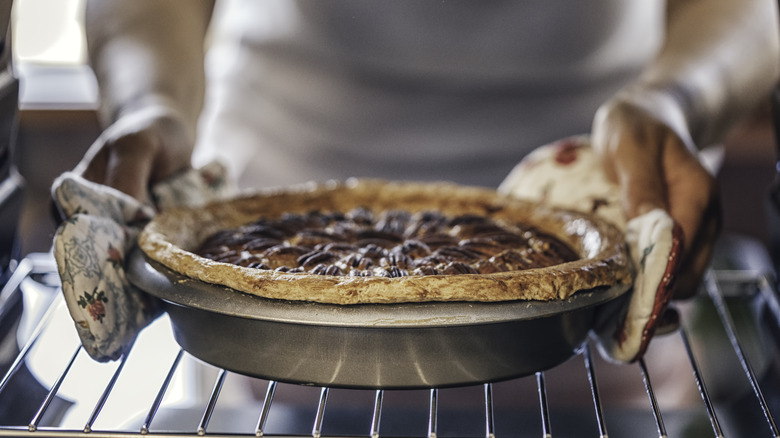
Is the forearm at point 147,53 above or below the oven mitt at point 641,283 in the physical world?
above

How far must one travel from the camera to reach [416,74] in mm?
1882

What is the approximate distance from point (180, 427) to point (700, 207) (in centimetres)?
85

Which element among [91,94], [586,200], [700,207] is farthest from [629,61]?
[91,94]

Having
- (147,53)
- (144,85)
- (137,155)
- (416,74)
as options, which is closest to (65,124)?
(147,53)

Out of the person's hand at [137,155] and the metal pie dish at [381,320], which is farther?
the person's hand at [137,155]

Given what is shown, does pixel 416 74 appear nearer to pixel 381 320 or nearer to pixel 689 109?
pixel 689 109

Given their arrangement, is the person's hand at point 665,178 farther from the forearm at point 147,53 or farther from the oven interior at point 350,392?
the forearm at point 147,53

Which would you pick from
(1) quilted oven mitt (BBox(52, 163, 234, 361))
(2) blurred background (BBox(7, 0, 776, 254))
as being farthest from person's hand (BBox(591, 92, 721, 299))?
(2) blurred background (BBox(7, 0, 776, 254))

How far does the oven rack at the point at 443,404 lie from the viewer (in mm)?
850

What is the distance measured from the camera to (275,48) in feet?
6.50

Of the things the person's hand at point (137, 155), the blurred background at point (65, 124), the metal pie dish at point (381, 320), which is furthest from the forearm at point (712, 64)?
the blurred background at point (65, 124)

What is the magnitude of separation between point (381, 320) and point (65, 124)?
2.74m

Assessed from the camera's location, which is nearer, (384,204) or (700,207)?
(700,207)

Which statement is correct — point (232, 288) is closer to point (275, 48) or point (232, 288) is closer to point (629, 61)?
point (275, 48)
